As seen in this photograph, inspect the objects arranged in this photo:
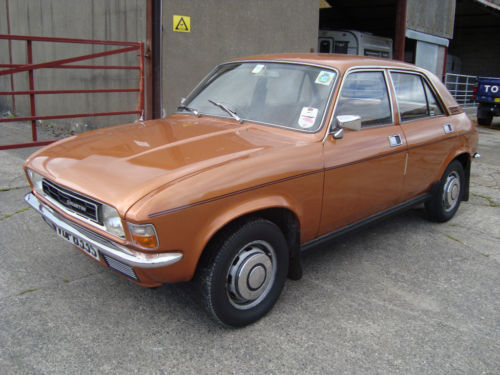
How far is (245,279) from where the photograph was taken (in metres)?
2.83

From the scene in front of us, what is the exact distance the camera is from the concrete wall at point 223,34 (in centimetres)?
732

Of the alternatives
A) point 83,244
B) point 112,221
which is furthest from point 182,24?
point 112,221

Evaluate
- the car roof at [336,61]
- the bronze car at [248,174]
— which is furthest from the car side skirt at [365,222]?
the car roof at [336,61]

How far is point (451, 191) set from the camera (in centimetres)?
491

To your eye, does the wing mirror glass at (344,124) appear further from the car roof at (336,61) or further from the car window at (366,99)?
the car roof at (336,61)

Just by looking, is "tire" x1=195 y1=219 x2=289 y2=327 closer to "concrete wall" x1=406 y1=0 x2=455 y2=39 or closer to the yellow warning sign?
the yellow warning sign

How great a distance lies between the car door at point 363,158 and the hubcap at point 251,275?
1.95 ft

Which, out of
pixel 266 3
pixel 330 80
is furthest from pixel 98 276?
pixel 266 3

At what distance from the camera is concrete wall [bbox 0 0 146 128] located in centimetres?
768

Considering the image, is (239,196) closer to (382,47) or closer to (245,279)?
(245,279)

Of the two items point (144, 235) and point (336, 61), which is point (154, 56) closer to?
point (336, 61)

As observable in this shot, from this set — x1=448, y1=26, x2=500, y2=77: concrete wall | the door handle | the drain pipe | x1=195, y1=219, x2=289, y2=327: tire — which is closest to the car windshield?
the door handle

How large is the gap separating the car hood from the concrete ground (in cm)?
87

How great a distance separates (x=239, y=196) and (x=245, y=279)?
1.73ft
